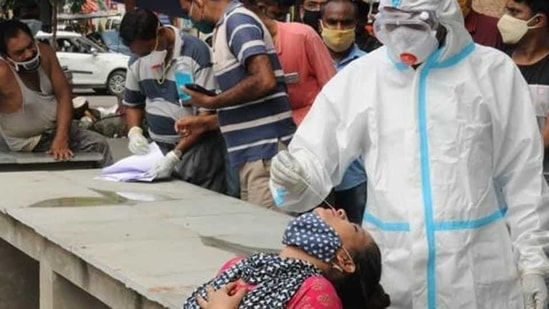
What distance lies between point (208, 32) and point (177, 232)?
1.64m

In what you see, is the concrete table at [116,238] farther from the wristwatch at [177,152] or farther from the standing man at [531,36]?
the standing man at [531,36]

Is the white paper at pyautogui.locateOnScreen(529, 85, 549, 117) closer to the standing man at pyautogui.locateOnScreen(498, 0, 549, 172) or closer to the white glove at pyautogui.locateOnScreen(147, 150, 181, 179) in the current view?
the standing man at pyautogui.locateOnScreen(498, 0, 549, 172)

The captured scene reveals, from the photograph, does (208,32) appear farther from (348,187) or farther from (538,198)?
(538,198)

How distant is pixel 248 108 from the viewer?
530 centimetres

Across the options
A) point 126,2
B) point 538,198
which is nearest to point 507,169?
point 538,198

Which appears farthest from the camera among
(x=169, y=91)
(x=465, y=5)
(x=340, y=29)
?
(x=169, y=91)

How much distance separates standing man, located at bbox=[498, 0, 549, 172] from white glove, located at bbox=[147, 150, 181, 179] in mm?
2128

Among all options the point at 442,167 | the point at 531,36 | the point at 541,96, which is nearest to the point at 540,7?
the point at 531,36

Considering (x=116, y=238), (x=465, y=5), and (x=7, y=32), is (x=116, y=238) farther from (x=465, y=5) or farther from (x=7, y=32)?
(x=7, y=32)

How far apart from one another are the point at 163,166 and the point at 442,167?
3053mm

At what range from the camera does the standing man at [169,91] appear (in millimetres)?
6043

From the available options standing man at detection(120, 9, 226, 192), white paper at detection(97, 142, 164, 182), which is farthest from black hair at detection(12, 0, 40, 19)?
white paper at detection(97, 142, 164, 182)

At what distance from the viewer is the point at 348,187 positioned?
5.29m

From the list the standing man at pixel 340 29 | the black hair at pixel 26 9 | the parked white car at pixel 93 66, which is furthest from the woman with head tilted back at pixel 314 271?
the parked white car at pixel 93 66
